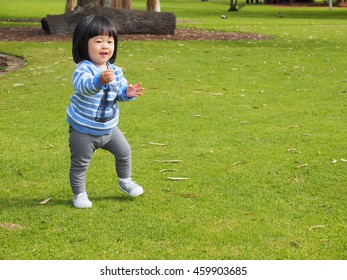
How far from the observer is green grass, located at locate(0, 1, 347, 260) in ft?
13.8

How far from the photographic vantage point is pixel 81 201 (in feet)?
15.8

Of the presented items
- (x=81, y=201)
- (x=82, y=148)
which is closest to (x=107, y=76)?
(x=82, y=148)

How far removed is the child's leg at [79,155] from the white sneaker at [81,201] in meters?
0.03

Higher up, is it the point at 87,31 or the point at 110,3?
the point at 87,31

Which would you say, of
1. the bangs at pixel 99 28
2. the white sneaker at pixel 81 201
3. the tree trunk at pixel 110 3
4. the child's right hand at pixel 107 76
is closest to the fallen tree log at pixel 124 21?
the tree trunk at pixel 110 3

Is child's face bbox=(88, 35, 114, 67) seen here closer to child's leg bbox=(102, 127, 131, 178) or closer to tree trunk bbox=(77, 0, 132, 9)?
child's leg bbox=(102, 127, 131, 178)

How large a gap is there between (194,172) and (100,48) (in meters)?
1.54

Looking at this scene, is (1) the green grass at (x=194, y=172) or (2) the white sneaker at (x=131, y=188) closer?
(1) the green grass at (x=194, y=172)

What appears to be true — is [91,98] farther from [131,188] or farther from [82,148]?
[131,188]

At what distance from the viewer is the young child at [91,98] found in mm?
4719

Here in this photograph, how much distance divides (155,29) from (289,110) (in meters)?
11.2

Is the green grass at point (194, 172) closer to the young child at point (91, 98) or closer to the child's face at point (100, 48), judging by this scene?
the young child at point (91, 98)

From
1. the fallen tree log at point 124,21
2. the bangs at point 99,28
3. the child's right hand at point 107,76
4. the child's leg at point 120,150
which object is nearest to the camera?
the child's right hand at point 107,76

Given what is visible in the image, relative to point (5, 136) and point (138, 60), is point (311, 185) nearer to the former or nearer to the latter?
point (5, 136)
